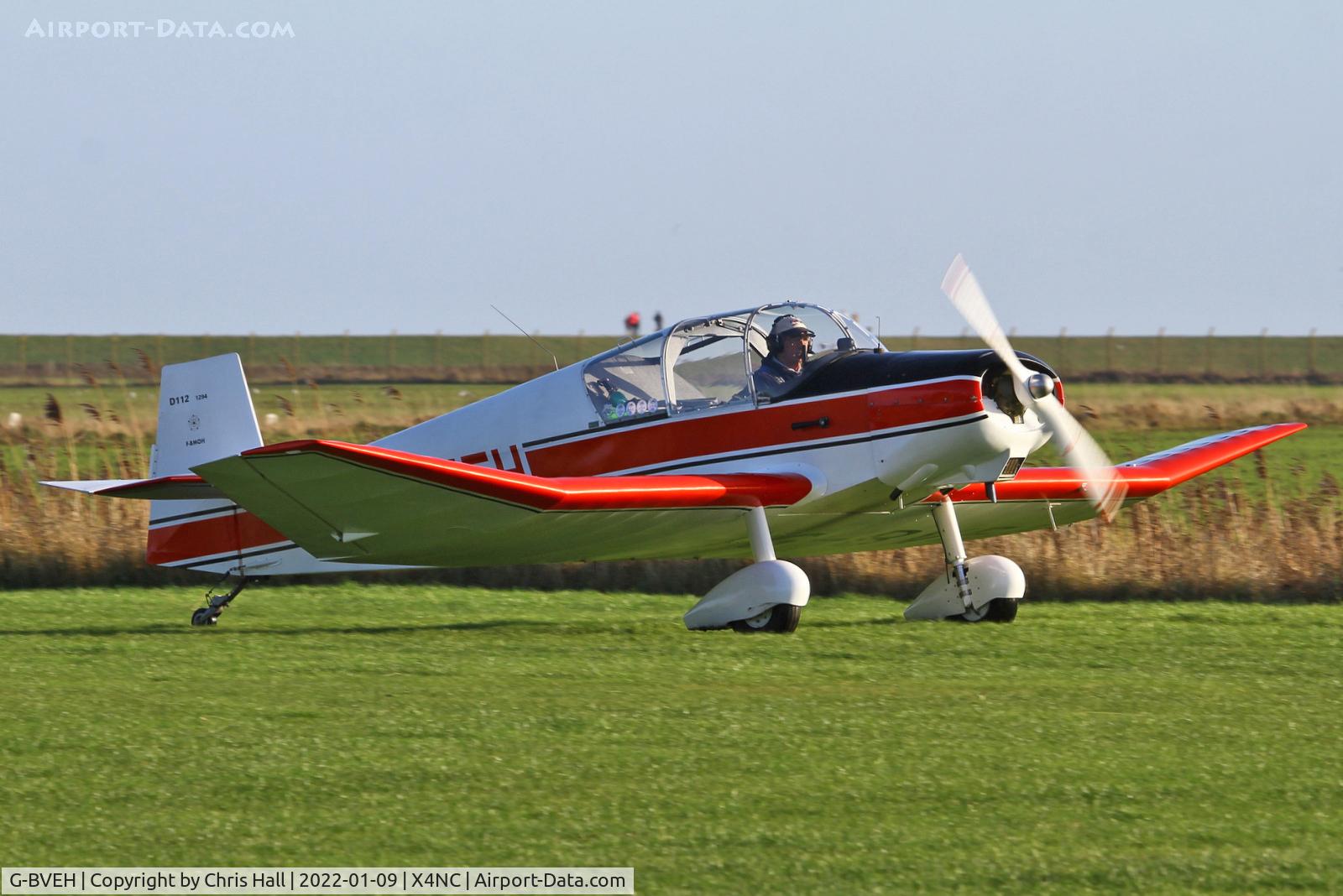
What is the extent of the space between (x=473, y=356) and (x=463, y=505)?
6489 centimetres

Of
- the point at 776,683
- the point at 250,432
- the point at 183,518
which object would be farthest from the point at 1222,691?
the point at 183,518

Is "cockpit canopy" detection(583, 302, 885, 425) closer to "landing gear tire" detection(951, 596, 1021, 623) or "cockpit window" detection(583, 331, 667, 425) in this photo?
"cockpit window" detection(583, 331, 667, 425)

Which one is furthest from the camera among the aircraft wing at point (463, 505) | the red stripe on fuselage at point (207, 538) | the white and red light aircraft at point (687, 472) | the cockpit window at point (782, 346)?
the red stripe on fuselage at point (207, 538)

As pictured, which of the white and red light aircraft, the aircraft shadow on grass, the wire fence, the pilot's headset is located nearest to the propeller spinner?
the white and red light aircraft

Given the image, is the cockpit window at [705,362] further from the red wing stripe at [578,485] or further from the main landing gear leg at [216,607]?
the main landing gear leg at [216,607]

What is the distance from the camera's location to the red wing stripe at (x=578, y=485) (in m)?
8.89

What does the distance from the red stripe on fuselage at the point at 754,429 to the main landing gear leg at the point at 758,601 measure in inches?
38.4

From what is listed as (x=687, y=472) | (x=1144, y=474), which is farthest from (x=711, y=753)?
(x=1144, y=474)

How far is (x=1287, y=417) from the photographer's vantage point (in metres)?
32.9

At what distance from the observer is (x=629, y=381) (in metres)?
11.3

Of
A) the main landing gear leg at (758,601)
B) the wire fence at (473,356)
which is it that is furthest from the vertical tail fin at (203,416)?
the wire fence at (473,356)

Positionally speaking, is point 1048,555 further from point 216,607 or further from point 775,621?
point 216,607

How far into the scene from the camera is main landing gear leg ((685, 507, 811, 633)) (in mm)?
10109

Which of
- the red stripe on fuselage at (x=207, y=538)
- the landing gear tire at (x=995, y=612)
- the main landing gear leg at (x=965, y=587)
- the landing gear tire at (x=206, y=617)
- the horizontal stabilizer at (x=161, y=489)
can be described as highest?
the horizontal stabilizer at (x=161, y=489)
